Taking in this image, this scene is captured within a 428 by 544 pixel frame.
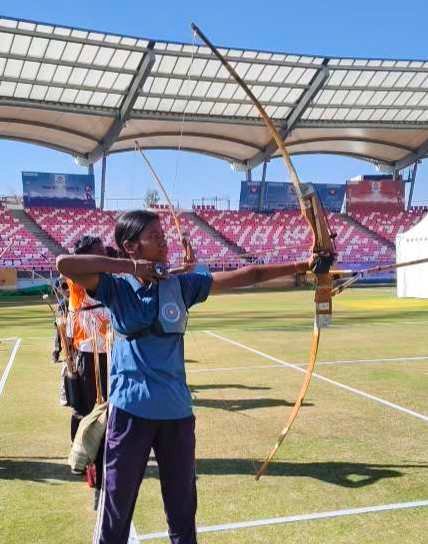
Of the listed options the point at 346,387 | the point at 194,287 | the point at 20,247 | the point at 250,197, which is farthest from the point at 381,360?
the point at 250,197

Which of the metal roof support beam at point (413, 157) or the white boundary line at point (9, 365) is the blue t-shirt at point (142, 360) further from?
the metal roof support beam at point (413, 157)

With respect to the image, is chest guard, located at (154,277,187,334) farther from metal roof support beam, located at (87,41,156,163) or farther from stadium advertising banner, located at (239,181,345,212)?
stadium advertising banner, located at (239,181,345,212)

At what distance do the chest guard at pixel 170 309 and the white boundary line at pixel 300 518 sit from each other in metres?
1.61

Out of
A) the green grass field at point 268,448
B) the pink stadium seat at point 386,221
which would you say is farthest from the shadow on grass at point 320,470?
the pink stadium seat at point 386,221

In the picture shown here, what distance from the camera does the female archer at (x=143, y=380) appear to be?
2.88 m

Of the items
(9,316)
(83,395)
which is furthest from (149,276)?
(9,316)

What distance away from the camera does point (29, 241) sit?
1608 inches

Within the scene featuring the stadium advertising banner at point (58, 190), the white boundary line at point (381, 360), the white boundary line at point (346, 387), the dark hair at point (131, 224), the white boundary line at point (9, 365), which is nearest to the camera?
the dark hair at point (131, 224)

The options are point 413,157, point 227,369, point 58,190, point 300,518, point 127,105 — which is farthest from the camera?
point 413,157

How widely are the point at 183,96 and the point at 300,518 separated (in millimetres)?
37266

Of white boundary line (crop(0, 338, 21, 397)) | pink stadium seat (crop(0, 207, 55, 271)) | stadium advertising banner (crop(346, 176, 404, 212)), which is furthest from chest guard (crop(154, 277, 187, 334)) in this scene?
stadium advertising banner (crop(346, 176, 404, 212))

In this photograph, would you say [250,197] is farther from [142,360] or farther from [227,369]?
[142,360]

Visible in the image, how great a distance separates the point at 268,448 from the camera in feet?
18.5

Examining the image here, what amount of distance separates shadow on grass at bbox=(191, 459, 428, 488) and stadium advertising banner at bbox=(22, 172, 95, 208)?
4128cm
